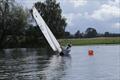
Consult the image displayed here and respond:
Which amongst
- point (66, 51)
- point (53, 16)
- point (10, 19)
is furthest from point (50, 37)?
point (53, 16)

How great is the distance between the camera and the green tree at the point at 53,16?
118438 millimetres

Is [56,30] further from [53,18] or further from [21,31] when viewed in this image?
[21,31]

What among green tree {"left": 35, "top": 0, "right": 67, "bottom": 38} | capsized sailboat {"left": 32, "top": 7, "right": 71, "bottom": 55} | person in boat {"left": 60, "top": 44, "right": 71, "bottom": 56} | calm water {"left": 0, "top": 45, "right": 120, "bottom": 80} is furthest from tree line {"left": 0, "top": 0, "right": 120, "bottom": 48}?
calm water {"left": 0, "top": 45, "right": 120, "bottom": 80}

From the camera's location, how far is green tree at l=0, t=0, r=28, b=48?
96.8m

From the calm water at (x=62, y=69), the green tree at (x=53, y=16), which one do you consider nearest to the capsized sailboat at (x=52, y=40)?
the calm water at (x=62, y=69)

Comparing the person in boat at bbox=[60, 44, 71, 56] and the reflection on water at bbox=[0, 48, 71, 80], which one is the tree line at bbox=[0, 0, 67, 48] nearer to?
the person in boat at bbox=[60, 44, 71, 56]

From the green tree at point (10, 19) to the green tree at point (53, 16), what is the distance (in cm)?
1895

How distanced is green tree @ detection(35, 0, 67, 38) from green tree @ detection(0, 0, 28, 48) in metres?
18.9

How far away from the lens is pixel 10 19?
97.5 metres

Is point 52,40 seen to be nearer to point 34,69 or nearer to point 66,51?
point 66,51

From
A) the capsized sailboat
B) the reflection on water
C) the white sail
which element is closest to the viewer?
the reflection on water

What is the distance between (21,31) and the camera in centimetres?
10169

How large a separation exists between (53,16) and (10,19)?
2533 cm

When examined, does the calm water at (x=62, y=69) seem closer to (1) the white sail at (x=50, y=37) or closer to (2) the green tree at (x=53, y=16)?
(1) the white sail at (x=50, y=37)
